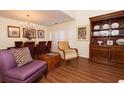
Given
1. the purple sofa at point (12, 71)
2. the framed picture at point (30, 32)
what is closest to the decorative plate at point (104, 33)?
the purple sofa at point (12, 71)

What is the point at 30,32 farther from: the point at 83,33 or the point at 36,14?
the point at 83,33

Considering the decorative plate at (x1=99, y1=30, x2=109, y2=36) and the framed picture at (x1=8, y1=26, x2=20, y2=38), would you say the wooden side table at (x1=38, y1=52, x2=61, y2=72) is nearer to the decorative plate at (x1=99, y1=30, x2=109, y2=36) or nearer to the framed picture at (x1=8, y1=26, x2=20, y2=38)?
the decorative plate at (x1=99, y1=30, x2=109, y2=36)

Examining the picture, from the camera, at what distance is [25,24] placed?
6.12m

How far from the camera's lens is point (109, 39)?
4.34 meters

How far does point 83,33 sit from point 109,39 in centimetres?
141

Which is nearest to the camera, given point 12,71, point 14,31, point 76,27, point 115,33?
point 12,71

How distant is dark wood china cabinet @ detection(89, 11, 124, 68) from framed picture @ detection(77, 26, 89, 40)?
20.5 inches

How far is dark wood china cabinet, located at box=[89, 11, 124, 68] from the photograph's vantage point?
358 cm

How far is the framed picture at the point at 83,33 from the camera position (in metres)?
5.15

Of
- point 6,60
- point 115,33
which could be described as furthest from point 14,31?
point 115,33
